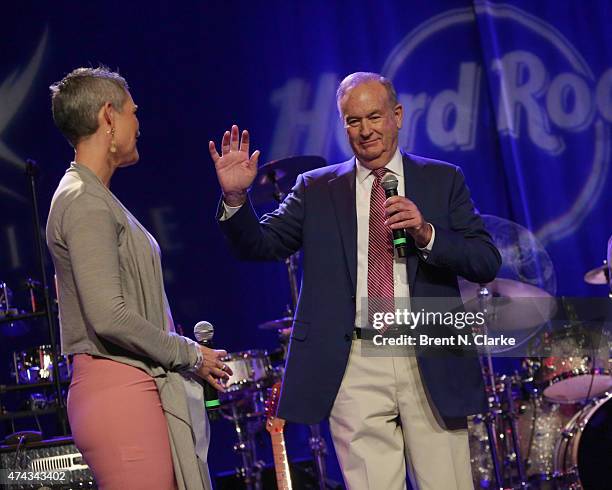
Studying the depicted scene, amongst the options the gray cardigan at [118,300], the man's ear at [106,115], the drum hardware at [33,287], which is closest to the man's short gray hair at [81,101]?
the man's ear at [106,115]

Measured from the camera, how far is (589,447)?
15.1ft

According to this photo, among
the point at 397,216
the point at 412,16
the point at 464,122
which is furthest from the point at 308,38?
the point at 397,216

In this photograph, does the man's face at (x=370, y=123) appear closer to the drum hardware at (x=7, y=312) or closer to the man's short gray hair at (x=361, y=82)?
the man's short gray hair at (x=361, y=82)

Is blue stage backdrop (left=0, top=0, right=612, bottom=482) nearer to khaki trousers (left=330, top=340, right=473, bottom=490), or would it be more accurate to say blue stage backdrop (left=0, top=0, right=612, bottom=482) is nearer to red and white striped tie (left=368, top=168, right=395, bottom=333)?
red and white striped tie (left=368, top=168, right=395, bottom=333)

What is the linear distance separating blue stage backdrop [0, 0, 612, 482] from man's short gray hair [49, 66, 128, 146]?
137 inches

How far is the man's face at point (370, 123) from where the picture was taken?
9.61 ft

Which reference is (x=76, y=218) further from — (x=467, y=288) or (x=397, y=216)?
(x=467, y=288)

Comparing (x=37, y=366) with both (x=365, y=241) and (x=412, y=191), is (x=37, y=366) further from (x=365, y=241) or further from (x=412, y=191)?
(x=412, y=191)

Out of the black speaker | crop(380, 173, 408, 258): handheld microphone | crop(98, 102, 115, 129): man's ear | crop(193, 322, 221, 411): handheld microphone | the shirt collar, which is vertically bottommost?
the black speaker

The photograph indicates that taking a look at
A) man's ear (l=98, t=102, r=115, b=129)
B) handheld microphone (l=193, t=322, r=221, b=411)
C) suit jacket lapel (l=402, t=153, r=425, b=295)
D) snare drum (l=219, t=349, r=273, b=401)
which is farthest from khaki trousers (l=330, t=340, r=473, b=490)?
snare drum (l=219, t=349, r=273, b=401)

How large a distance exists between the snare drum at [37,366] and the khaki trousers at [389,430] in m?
2.73

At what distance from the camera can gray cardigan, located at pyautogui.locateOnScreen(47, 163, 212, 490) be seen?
2.21 m

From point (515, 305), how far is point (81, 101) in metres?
3.07

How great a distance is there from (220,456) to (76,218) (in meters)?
3.89
